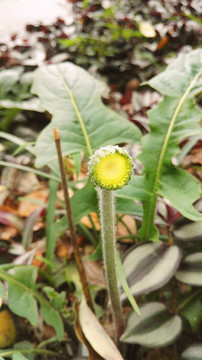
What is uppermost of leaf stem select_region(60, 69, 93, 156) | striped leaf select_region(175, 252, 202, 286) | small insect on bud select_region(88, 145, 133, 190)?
small insect on bud select_region(88, 145, 133, 190)

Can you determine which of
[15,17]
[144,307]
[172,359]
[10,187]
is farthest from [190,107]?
[15,17]

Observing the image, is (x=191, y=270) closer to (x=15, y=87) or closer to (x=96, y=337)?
(x=96, y=337)

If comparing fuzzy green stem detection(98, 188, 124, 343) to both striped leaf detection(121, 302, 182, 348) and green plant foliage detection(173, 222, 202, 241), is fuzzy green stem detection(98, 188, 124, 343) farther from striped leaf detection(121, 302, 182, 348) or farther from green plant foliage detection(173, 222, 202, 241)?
green plant foliage detection(173, 222, 202, 241)

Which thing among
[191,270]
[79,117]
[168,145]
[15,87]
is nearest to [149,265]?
[191,270]

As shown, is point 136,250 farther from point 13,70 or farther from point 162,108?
point 13,70

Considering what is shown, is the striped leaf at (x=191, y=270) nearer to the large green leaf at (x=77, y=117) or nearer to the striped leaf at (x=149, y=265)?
the striped leaf at (x=149, y=265)

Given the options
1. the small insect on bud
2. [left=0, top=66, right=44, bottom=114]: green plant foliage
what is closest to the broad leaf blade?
the small insect on bud
